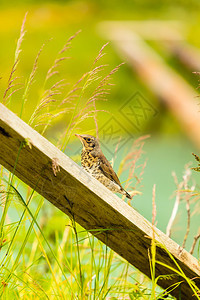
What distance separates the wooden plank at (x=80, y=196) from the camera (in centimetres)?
104

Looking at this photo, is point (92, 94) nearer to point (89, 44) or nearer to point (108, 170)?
point (108, 170)

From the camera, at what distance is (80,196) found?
1129mm

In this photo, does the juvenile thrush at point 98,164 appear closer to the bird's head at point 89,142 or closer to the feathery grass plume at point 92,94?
the bird's head at point 89,142

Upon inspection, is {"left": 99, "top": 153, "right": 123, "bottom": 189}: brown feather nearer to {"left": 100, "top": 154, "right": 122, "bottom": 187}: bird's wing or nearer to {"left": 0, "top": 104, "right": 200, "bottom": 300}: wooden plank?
{"left": 100, "top": 154, "right": 122, "bottom": 187}: bird's wing

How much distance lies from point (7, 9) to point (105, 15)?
4.07 feet

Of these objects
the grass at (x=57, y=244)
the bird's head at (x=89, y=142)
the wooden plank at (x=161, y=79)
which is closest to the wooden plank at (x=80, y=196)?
the grass at (x=57, y=244)

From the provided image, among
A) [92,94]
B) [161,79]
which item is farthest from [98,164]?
[161,79]

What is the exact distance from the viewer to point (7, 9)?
6.61 m

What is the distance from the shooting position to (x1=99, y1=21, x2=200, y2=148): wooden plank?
13.6 feet

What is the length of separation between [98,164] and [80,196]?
0.28 metres

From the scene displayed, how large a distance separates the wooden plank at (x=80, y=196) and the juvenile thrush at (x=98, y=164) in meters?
0.16

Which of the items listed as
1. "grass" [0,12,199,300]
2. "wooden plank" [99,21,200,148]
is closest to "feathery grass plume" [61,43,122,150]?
"grass" [0,12,199,300]

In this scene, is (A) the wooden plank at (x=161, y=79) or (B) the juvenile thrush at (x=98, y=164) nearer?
(B) the juvenile thrush at (x=98, y=164)

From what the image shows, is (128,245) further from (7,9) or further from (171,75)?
(7,9)
